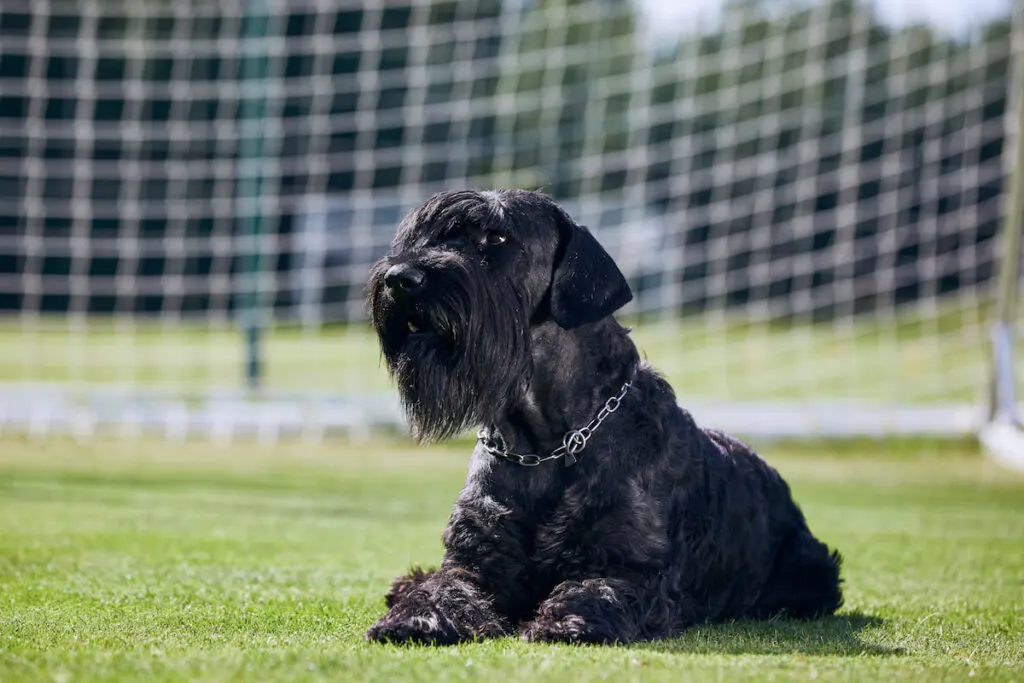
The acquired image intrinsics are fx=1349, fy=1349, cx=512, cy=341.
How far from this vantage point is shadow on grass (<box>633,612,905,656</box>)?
3436 mm

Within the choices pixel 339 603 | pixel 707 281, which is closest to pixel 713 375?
pixel 707 281

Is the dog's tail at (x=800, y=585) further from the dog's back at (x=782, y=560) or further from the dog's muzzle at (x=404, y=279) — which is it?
the dog's muzzle at (x=404, y=279)

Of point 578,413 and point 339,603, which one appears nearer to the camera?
point 578,413

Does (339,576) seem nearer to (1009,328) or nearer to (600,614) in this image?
(600,614)

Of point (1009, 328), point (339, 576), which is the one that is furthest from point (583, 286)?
point (1009, 328)

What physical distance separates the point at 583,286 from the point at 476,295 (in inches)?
15.6

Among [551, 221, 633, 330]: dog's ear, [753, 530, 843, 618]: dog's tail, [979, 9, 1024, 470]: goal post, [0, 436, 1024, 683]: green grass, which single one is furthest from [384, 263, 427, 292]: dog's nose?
[979, 9, 1024, 470]: goal post

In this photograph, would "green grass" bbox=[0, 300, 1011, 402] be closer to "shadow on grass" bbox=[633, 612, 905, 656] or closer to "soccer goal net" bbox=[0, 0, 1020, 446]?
"soccer goal net" bbox=[0, 0, 1020, 446]

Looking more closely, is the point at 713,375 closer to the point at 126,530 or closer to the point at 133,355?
the point at 133,355

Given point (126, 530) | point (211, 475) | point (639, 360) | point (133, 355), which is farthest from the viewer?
point (133, 355)

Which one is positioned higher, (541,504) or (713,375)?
(713,375)

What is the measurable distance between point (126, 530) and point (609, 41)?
68.2ft

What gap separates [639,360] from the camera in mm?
3971

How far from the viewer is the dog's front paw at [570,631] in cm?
333
